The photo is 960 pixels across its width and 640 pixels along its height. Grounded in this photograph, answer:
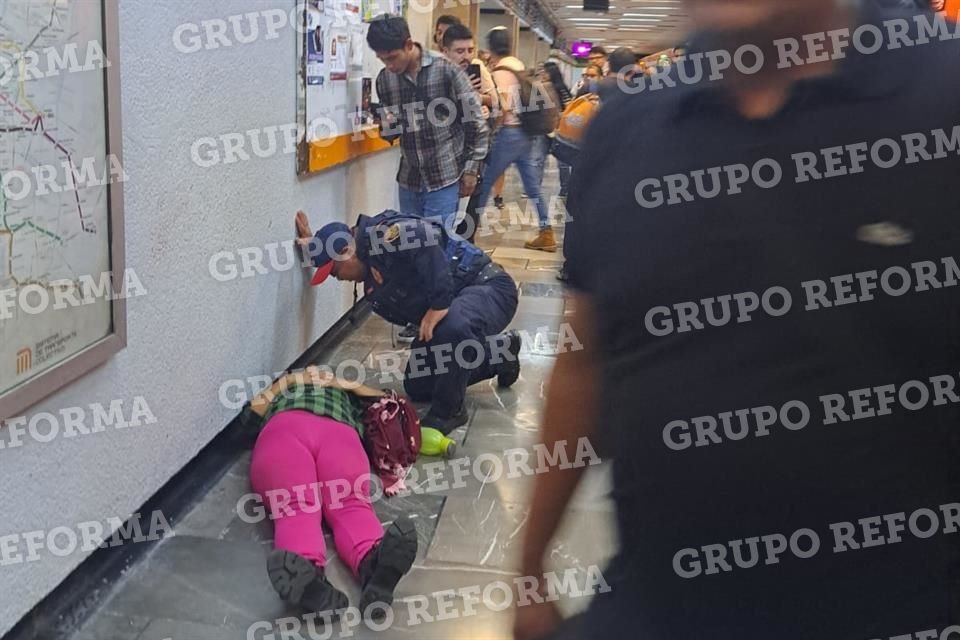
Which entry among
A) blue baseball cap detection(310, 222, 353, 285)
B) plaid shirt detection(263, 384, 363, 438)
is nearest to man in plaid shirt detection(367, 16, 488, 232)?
blue baseball cap detection(310, 222, 353, 285)

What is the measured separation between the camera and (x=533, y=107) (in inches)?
243

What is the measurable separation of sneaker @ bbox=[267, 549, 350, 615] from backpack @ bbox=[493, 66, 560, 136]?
14.9 feet

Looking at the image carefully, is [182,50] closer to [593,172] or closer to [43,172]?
[43,172]

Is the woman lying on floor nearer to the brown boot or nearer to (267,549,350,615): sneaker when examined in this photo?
(267,549,350,615): sneaker

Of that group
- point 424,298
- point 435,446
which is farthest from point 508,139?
point 435,446

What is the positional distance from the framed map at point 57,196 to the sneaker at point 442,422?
133 centimetres

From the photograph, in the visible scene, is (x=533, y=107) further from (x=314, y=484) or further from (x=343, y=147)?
(x=314, y=484)

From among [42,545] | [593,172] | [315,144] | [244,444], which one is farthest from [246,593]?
[315,144]

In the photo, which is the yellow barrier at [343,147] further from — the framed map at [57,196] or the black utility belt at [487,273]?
the framed map at [57,196]

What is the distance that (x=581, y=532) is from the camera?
8.07ft

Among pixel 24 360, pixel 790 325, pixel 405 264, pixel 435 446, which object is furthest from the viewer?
pixel 405 264

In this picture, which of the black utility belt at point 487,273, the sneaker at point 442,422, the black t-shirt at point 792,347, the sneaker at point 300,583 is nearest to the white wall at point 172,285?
the sneaker at point 300,583

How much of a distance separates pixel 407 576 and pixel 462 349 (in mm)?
1209

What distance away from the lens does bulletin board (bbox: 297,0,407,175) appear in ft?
10.7
